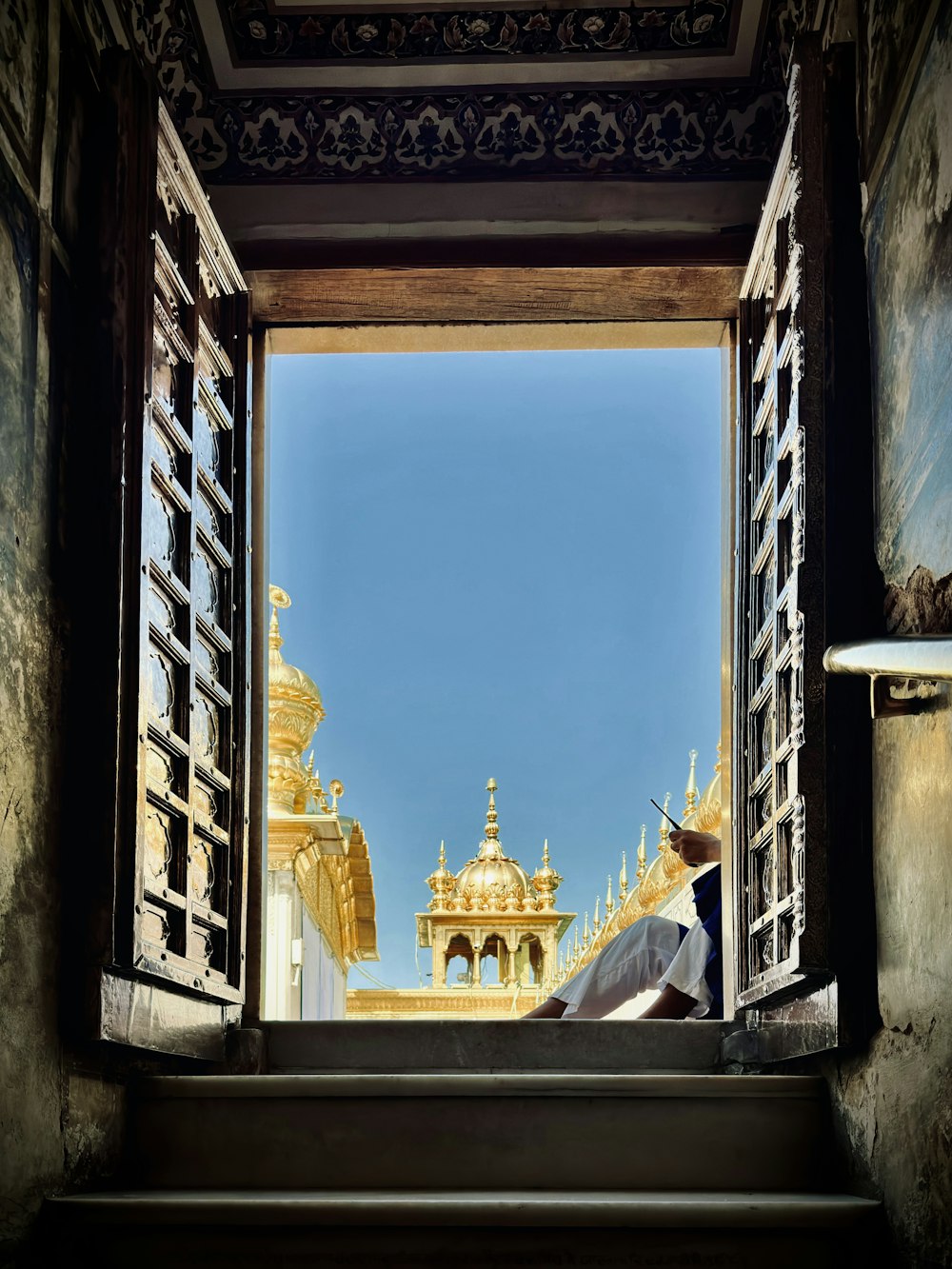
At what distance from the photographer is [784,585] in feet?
10.9

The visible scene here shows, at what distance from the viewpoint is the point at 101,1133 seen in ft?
9.19

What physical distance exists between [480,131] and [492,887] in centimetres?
861

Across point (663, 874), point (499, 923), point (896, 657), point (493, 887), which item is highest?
point (896, 657)

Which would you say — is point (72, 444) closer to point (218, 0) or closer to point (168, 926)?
point (168, 926)

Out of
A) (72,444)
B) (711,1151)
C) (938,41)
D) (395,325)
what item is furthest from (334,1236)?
(395,325)

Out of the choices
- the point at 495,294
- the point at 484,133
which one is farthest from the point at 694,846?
the point at 484,133

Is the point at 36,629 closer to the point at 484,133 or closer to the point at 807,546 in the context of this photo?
the point at 807,546

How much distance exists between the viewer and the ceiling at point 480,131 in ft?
13.8

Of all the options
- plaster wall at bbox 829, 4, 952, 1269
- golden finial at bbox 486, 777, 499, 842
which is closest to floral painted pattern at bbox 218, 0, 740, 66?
plaster wall at bbox 829, 4, 952, 1269

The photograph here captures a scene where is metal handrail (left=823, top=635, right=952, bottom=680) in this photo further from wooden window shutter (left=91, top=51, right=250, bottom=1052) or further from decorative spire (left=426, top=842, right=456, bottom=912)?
decorative spire (left=426, top=842, right=456, bottom=912)

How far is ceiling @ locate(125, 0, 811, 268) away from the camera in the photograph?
4.21 meters

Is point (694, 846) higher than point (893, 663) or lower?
lower

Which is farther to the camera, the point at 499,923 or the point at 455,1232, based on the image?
the point at 499,923

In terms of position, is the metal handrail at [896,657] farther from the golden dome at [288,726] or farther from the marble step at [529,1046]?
the golden dome at [288,726]
